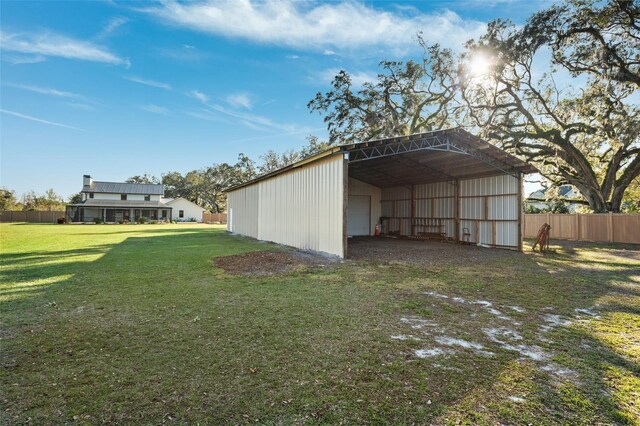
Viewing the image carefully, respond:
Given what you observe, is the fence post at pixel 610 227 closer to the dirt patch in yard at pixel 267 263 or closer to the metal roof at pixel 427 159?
the metal roof at pixel 427 159

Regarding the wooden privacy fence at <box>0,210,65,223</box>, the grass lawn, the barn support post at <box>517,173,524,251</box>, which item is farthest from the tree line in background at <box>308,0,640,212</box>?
the wooden privacy fence at <box>0,210,65,223</box>

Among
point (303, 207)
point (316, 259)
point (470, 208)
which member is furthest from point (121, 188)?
point (470, 208)

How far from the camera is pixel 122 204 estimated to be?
42156mm

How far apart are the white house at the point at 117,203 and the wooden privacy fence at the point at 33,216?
299 cm

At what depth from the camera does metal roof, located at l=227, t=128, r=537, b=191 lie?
1185 centimetres

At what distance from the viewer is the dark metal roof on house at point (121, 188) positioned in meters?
43.0

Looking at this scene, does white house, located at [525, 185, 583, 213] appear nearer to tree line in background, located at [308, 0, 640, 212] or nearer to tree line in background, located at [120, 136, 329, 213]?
tree line in background, located at [308, 0, 640, 212]

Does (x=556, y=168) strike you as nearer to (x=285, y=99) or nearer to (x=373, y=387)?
(x=285, y=99)

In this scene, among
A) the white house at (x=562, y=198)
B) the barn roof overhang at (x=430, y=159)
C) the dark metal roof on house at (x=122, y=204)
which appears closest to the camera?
the barn roof overhang at (x=430, y=159)

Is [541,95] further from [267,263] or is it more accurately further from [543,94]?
[267,263]

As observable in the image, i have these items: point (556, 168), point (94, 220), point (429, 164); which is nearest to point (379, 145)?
point (429, 164)

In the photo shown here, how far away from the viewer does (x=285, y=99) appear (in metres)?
23.1

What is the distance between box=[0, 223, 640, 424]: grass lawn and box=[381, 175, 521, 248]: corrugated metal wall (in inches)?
300

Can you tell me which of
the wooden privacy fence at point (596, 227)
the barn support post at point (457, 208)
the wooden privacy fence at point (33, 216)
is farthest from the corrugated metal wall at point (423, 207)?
the wooden privacy fence at point (33, 216)
